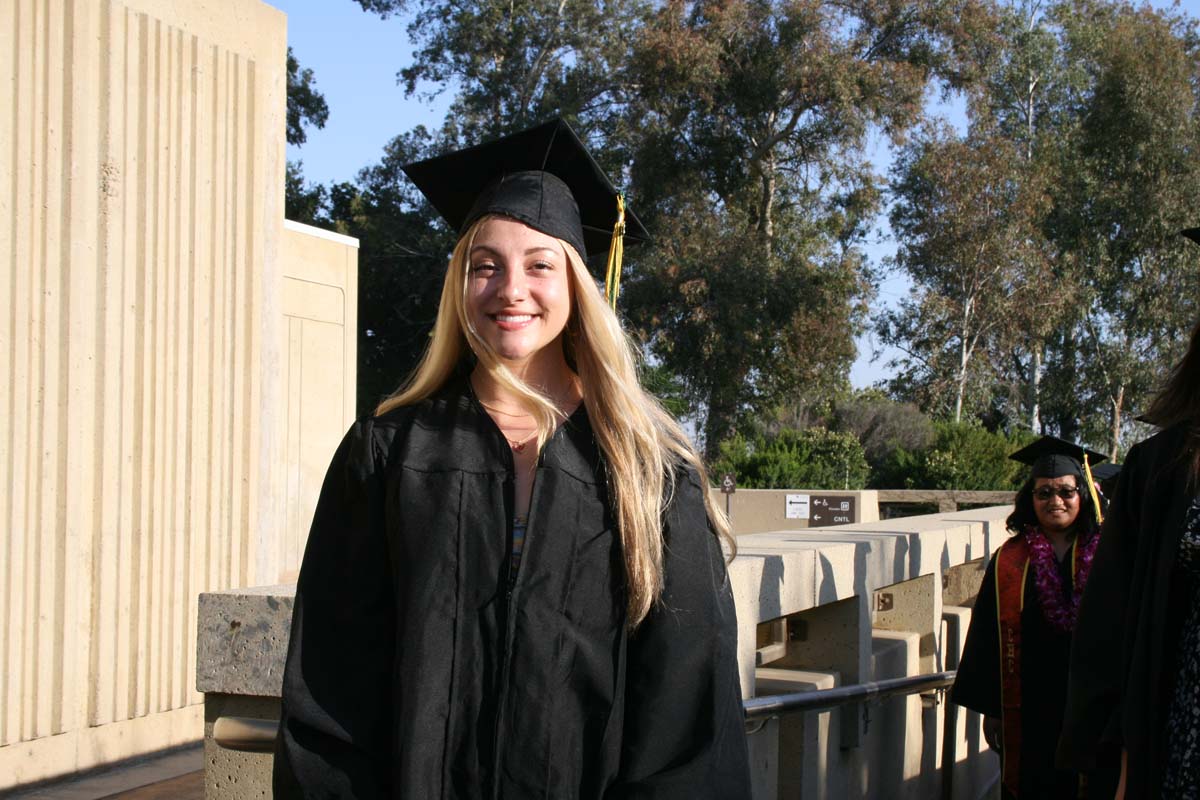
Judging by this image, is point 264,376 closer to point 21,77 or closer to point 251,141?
point 251,141

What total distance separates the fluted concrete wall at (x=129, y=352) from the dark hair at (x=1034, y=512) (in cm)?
408

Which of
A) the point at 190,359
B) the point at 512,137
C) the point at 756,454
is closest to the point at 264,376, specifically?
the point at 190,359

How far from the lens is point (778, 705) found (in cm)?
359

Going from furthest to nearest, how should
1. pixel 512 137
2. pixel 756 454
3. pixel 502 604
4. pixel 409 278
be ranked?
pixel 409 278 < pixel 756 454 < pixel 512 137 < pixel 502 604

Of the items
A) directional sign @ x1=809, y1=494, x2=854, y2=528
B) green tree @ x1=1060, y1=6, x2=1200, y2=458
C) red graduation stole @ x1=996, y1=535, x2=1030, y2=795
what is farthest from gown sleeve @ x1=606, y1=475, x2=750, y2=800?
green tree @ x1=1060, y1=6, x2=1200, y2=458

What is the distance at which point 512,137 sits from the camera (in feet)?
7.82

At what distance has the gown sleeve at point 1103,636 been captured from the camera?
2855 millimetres

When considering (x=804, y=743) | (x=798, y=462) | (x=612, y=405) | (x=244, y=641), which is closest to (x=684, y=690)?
(x=612, y=405)

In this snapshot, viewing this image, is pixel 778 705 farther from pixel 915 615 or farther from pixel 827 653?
pixel 915 615

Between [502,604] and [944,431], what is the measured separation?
24.3 meters

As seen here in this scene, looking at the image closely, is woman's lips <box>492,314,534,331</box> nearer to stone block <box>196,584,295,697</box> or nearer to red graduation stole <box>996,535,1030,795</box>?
stone block <box>196,584,295,697</box>

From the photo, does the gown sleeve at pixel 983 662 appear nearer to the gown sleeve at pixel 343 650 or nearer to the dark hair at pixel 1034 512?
the dark hair at pixel 1034 512

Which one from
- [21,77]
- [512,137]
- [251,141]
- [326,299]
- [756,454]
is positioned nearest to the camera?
[512,137]

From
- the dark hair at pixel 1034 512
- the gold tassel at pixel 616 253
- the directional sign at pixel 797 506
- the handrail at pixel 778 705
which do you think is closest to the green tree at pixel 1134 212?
the directional sign at pixel 797 506
